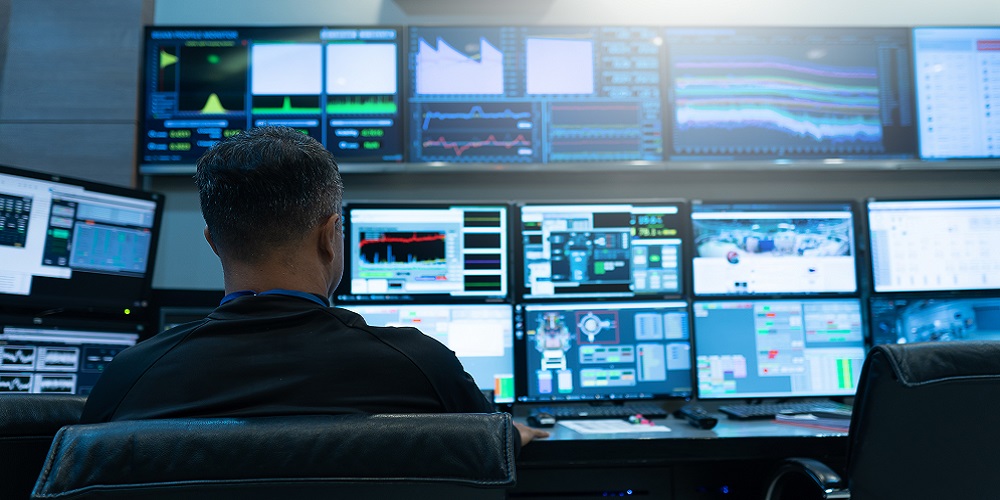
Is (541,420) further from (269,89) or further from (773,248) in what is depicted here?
(269,89)

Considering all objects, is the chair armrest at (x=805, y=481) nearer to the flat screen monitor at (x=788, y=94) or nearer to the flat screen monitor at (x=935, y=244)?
the flat screen monitor at (x=935, y=244)

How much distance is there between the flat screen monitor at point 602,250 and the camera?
2273mm

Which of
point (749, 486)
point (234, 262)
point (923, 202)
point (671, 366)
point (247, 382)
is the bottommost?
point (749, 486)

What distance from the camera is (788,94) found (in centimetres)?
262

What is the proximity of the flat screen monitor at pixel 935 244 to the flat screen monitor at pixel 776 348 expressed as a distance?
0.24m

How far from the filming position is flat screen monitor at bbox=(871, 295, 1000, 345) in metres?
2.30

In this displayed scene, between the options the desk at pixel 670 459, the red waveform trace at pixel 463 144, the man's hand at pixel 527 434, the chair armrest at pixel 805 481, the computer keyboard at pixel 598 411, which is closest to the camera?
the chair armrest at pixel 805 481

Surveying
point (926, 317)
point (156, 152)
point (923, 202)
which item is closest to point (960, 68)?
point (923, 202)

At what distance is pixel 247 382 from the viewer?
32.7 inches

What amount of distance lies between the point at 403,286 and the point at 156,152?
109cm

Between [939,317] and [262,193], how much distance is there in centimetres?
220

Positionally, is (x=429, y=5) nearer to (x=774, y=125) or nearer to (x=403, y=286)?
(x=403, y=286)

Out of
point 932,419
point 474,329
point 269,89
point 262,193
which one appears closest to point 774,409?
point 474,329

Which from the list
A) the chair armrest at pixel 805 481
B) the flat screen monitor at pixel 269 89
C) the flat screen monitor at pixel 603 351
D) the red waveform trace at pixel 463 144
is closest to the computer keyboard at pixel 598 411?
the flat screen monitor at pixel 603 351
